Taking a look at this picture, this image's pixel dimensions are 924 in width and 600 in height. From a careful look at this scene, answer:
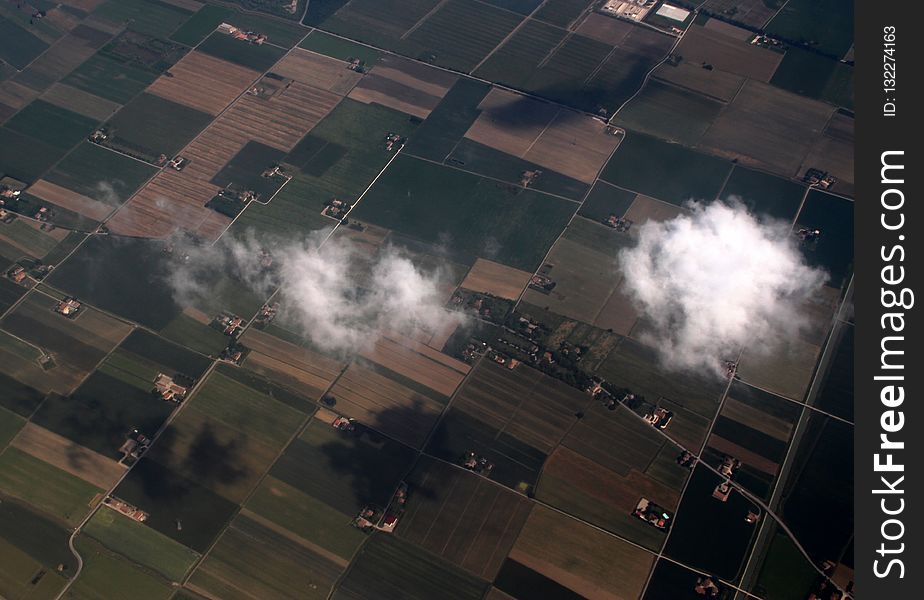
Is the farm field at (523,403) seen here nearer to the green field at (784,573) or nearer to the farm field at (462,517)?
the farm field at (462,517)

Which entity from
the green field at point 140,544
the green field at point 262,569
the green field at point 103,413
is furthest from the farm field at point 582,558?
the green field at point 103,413

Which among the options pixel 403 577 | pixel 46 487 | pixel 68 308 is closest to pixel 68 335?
pixel 68 308

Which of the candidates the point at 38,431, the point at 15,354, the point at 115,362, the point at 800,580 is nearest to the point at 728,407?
the point at 800,580

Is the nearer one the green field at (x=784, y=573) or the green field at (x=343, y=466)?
the green field at (x=784, y=573)

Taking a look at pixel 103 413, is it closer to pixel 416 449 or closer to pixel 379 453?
pixel 379 453

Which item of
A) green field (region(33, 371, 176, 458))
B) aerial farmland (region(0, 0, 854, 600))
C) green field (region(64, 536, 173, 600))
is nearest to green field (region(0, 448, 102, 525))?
aerial farmland (region(0, 0, 854, 600))

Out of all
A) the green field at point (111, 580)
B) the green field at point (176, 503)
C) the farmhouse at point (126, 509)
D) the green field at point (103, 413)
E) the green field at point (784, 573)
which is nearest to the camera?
the green field at point (784, 573)
